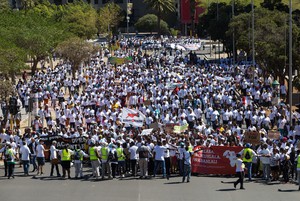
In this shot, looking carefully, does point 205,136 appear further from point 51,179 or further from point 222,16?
point 222,16

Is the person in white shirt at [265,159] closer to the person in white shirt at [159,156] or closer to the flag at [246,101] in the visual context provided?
the person in white shirt at [159,156]

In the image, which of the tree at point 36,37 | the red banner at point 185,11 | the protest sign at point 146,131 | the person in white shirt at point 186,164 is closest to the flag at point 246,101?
the protest sign at point 146,131

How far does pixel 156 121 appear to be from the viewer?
35344 mm

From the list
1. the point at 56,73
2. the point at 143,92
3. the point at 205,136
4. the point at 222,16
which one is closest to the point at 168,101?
the point at 143,92

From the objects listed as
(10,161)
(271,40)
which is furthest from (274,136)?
A: (271,40)

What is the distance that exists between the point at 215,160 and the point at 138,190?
12.0 ft

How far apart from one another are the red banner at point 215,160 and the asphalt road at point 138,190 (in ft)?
1.31

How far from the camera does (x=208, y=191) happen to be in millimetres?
25172

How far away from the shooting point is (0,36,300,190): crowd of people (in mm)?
27375

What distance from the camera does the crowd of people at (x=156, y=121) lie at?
2738 centimetres

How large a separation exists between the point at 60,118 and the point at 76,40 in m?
28.3

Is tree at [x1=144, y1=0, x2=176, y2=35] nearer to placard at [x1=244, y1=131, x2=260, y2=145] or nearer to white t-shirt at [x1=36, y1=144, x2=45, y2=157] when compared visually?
placard at [x1=244, y1=131, x2=260, y2=145]

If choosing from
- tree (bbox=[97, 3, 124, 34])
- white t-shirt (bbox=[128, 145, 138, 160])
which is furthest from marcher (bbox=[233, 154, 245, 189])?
tree (bbox=[97, 3, 124, 34])

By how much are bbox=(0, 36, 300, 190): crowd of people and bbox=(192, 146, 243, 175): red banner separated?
1.63ft
